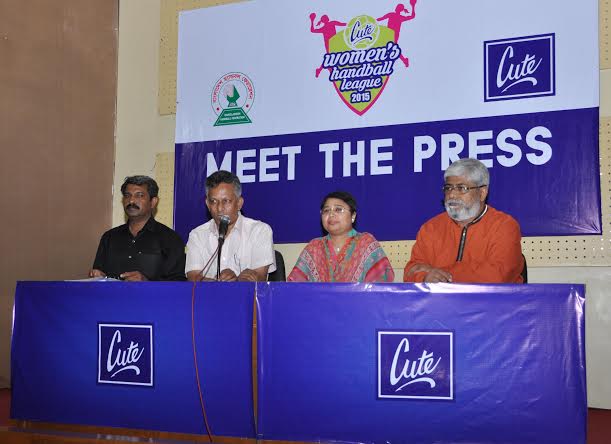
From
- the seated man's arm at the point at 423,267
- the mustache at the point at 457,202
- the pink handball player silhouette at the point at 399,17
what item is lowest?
the seated man's arm at the point at 423,267

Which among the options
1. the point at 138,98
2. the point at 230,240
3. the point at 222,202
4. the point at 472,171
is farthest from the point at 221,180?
the point at 138,98

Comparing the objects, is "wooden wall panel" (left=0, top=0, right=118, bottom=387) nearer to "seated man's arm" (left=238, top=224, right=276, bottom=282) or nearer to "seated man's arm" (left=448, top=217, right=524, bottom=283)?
"seated man's arm" (left=238, top=224, right=276, bottom=282)

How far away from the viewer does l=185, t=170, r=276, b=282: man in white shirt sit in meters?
3.35

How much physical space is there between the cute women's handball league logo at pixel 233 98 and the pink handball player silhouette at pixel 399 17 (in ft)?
3.28

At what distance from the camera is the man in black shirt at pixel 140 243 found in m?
3.86

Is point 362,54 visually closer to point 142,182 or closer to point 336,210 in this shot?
point 336,210

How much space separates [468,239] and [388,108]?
49.1 inches

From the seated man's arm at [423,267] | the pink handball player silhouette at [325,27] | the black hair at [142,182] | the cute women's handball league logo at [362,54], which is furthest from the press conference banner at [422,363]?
the pink handball player silhouette at [325,27]

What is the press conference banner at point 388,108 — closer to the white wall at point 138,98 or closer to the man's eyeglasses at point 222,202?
the white wall at point 138,98

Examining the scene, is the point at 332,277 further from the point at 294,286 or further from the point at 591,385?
the point at 591,385

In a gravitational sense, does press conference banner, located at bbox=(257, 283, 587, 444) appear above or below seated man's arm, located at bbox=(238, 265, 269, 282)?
below

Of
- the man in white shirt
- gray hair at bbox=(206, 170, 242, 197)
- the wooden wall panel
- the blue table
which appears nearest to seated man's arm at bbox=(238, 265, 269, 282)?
the man in white shirt

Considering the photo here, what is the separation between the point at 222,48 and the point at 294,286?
2710mm

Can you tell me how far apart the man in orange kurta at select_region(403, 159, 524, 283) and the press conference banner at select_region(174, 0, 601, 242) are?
0.66 metres
